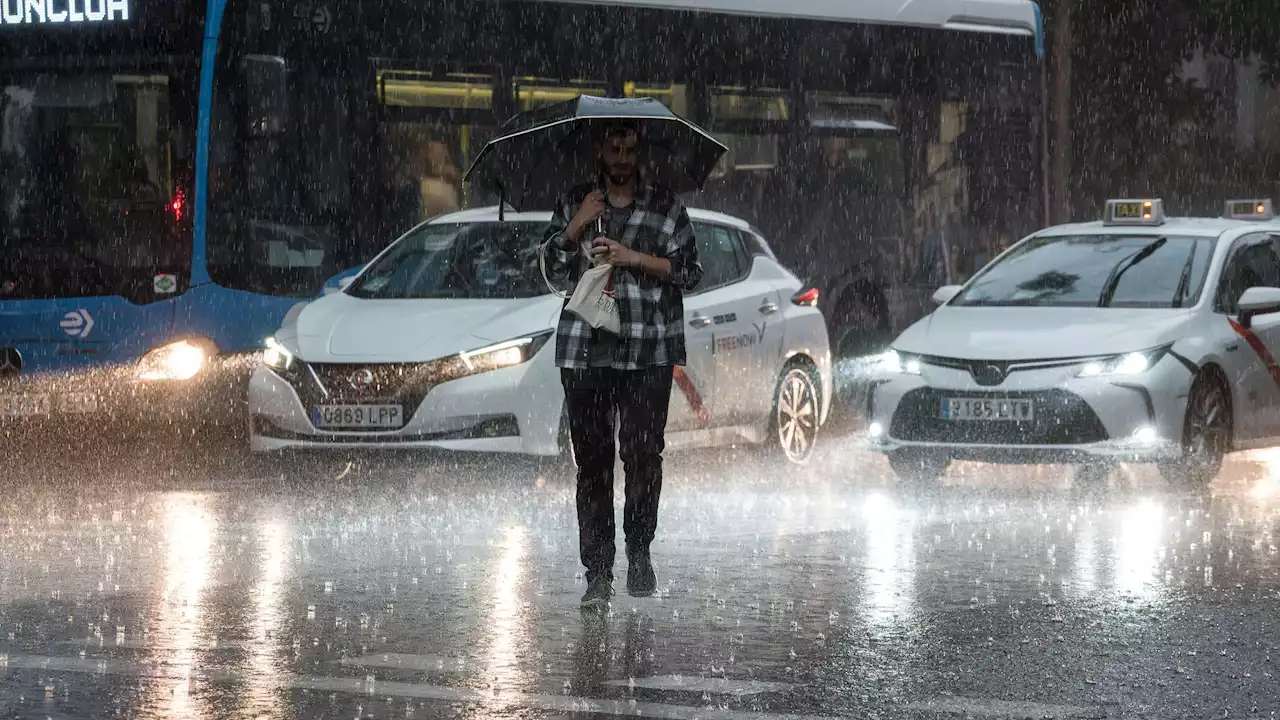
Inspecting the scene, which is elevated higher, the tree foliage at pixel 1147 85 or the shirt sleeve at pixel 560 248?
the tree foliage at pixel 1147 85

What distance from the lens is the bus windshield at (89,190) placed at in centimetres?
1453

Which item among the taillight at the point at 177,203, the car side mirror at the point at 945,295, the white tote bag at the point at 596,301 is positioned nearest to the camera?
the white tote bag at the point at 596,301

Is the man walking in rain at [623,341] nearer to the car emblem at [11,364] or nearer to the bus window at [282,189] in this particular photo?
the bus window at [282,189]

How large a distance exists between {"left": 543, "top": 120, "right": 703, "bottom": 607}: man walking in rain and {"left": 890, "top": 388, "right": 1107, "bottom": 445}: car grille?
4.25 meters

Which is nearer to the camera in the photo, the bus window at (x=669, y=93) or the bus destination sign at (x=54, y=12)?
the bus destination sign at (x=54, y=12)

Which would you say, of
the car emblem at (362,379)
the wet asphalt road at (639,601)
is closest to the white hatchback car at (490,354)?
the car emblem at (362,379)

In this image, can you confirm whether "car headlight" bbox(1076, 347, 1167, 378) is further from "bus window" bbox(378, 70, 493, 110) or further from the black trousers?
"bus window" bbox(378, 70, 493, 110)

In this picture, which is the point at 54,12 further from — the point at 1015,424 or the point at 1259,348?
the point at 1259,348

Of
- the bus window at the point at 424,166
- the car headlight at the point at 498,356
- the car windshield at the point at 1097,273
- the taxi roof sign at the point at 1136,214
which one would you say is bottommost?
the car headlight at the point at 498,356

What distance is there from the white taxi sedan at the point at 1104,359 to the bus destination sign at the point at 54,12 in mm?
5706

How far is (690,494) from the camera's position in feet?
40.8

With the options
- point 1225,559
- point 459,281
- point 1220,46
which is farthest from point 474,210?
point 1220,46

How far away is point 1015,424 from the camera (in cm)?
1206

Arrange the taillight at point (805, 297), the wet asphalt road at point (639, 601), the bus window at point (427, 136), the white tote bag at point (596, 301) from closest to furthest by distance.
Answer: the wet asphalt road at point (639, 601) → the white tote bag at point (596, 301) → the taillight at point (805, 297) → the bus window at point (427, 136)
